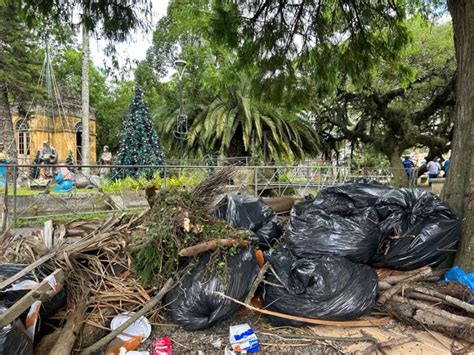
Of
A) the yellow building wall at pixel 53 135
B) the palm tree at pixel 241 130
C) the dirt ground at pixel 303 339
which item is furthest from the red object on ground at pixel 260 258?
the yellow building wall at pixel 53 135

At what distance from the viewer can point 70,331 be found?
184cm

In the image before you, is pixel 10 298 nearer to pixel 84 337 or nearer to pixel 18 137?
pixel 84 337

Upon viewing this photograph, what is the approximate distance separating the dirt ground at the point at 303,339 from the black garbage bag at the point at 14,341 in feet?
2.04

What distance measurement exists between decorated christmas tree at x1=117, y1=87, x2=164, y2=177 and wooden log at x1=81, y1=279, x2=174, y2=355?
31.1 ft

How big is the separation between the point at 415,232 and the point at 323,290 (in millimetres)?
868

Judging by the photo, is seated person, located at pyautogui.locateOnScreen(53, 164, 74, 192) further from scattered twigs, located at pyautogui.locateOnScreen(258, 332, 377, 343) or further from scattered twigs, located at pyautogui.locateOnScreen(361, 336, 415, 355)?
scattered twigs, located at pyautogui.locateOnScreen(361, 336, 415, 355)

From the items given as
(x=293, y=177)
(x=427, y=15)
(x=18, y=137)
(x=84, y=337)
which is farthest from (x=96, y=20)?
(x=18, y=137)

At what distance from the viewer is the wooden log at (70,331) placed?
1.69 metres

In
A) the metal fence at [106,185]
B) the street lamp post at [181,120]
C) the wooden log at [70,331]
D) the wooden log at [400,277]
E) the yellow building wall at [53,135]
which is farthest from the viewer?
the yellow building wall at [53,135]

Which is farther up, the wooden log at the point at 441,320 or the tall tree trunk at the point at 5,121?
the tall tree trunk at the point at 5,121

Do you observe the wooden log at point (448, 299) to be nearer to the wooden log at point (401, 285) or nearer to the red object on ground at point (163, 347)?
the wooden log at point (401, 285)

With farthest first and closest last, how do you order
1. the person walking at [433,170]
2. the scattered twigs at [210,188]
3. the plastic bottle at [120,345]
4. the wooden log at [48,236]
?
the person walking at [433,170] → the scattered twigs at [210,188] → the wooden log at [48,236] → the plastic bottle at [120,345]

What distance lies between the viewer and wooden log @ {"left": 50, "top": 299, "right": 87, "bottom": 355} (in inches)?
66.7

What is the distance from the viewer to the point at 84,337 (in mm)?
1916
